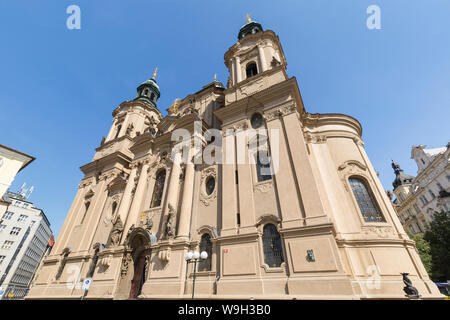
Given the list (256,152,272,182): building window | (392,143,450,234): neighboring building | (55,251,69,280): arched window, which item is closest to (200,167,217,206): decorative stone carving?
(256,152,272,182): building window

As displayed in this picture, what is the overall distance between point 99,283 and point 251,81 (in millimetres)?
20523

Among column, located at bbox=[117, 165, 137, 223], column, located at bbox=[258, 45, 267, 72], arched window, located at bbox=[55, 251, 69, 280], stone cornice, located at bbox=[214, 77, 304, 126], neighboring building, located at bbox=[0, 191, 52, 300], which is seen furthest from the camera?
neighboring building, located at bbox=[0, 191, 52, 300]

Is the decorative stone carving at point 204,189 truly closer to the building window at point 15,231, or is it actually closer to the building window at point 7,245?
the building window at point 7,245

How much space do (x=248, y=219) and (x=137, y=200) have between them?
11.5 m

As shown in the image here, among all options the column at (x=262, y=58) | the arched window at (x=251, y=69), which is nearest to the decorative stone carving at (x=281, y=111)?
the column at (x=262, y=58)

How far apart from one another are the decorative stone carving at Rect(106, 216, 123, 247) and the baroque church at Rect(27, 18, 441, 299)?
0.08 m

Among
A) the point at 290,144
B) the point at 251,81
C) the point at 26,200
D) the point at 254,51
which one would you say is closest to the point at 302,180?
the point at 290,144

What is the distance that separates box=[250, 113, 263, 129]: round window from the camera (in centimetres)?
1719

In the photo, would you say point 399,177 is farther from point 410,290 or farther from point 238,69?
point 410,290

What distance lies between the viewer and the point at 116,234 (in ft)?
59.0

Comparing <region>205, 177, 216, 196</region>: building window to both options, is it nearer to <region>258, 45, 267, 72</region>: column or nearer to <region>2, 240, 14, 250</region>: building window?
<region>258, 45, 267, 72</region>: column

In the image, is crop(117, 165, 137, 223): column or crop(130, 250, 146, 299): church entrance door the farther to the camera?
crop(117, 165, 137, 223): column

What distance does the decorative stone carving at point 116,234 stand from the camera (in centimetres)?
1769

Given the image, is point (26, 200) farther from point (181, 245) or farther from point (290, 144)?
point (290, 144)
